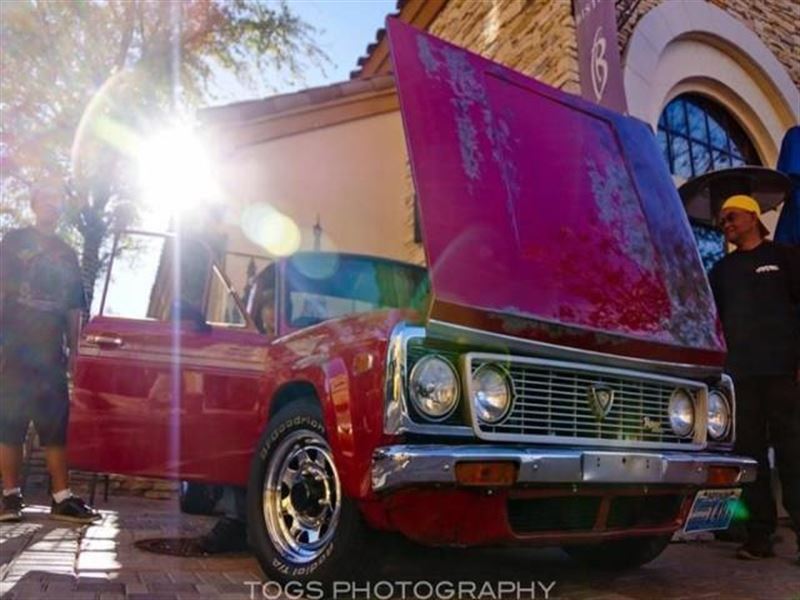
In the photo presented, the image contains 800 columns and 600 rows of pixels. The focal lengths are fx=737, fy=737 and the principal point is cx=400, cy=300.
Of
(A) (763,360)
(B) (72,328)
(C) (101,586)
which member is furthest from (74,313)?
(A) (763,360)

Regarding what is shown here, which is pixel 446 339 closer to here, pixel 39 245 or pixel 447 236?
pixel 447 236

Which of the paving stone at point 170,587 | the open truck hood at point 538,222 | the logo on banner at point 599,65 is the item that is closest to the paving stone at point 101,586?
the paving stone at point 170,587

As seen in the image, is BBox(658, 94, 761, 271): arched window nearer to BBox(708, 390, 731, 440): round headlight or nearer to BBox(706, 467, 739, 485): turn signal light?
BBox(708, 390, 731, 440): round headlight

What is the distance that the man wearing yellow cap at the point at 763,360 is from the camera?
3.84 metres

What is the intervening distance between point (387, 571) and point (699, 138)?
291 inches

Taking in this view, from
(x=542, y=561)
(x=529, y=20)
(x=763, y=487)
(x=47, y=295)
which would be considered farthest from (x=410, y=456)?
(x=529, y=20)

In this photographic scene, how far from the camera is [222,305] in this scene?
4562mm

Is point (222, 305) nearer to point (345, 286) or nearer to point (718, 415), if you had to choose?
point (345, 286)

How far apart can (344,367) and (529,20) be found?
242 inches

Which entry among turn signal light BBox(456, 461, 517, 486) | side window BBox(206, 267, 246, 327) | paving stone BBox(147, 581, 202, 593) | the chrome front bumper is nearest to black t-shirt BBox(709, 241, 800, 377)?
the chrome front bumper

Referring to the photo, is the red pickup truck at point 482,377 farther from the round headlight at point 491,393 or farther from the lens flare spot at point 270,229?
the lens flare spot at point 270,229

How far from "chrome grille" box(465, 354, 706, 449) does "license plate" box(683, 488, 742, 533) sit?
210 mm

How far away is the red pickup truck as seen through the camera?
8.07 feet

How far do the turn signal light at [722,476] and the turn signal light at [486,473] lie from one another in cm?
99
